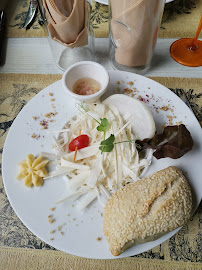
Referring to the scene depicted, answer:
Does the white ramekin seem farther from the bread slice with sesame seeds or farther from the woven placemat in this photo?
the woven placemat

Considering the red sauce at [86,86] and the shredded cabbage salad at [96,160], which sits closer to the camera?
the shredded cabbage salad at [96,160]

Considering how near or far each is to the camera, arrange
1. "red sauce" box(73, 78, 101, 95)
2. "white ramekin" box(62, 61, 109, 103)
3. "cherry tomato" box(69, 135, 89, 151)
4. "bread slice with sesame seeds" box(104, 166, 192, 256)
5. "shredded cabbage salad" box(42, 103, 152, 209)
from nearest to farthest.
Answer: "bread slice with sesame seeds" box(104, 166, 192, 256)
"shredded cabbage salad" box(42, 103, 152, 209)
"cherry tomato" box(69, 135, 89, 151)
"white ramekin" box(62, 61, 109, 103)
"red sauce" box(73, 78, 101, 95)

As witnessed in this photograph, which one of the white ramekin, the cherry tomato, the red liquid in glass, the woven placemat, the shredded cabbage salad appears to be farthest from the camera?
the woven placemat

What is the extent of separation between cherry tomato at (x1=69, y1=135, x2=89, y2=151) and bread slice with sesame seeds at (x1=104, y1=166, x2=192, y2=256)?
34cm

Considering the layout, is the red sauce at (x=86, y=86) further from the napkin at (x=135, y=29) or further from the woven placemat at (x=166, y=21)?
the woven placemat at (x=166, y=21)

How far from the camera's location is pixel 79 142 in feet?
4.87

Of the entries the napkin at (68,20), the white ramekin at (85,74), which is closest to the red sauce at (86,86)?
the white ramekin at (85,74)

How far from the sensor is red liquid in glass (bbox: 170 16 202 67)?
208 centimetres

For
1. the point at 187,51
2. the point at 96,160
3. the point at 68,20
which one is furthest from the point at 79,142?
the point at 187,51

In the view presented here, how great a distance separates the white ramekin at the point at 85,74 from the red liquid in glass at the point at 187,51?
75 cm

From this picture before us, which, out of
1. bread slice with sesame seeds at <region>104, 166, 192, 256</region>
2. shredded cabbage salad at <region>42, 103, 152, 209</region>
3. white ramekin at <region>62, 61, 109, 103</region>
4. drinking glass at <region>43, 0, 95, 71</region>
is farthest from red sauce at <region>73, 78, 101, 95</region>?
bread slice with sesame seeds at <region>104, 166, 192, 256</region>

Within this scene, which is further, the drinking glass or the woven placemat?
the woven placemat

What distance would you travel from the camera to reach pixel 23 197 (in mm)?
1354

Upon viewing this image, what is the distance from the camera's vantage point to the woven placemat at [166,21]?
2.29 metres
